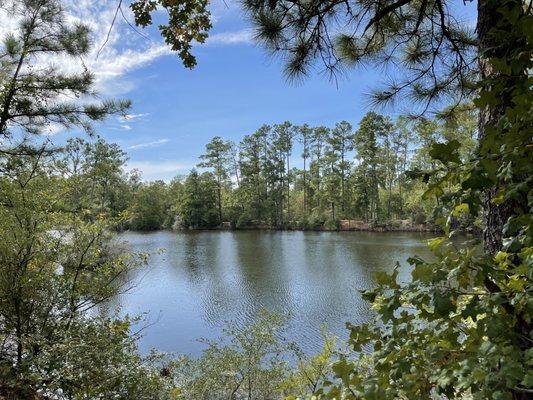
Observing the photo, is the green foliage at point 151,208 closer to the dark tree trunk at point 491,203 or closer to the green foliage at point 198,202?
the green foliage at point 198,202

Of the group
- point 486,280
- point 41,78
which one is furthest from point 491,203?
point 41,78

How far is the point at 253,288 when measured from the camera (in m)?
13.2

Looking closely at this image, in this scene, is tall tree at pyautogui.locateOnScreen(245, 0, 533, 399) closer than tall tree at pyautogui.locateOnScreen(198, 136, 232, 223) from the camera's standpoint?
Yes

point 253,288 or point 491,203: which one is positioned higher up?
point 491,203

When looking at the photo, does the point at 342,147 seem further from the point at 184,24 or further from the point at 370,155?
the point at 184,24

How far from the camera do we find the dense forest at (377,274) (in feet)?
3.19

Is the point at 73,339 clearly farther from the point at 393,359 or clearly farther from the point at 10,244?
the point at 393,359

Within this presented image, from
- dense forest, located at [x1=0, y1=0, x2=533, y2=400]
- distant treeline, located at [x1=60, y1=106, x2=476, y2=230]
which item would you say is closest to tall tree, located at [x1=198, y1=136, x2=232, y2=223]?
distant treeline, located at [x1=60, y1=106, x2=476, y2=230]

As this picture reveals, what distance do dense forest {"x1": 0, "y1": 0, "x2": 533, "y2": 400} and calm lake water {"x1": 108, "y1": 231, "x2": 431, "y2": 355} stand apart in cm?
156

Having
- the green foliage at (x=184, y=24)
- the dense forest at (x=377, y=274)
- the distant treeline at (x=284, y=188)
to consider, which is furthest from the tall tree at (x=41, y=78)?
the distant treeline at (x=284, y=188)

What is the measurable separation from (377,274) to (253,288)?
1249cm

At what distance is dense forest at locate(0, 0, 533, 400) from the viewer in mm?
972

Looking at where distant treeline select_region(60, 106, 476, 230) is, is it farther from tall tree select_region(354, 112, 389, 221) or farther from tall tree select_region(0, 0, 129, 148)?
tall tree select_region(0, 0, 129, 148)

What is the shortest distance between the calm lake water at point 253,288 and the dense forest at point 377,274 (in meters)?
1.56
